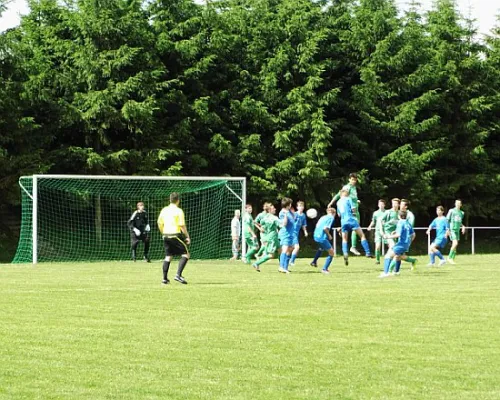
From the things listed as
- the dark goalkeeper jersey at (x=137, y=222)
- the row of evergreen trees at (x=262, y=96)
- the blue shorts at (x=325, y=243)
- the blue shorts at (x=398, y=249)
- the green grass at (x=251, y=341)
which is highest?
the row of evergreen trees at (x=262, y=96)

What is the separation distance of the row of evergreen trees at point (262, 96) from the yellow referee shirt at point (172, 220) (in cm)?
1766

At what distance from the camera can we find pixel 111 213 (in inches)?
1522

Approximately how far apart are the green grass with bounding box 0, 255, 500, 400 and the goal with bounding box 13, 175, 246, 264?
15.0 m

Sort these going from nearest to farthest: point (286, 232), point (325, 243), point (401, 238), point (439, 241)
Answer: point (401, 238) → point (286, 232) → point (325, 243) → point (439, 241)

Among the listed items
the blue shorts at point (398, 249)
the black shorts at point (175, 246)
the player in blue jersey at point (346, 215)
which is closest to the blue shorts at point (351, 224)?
the player in blue jersey at point (346, 215)

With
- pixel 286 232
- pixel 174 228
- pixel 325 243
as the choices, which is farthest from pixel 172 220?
pixel 325 243

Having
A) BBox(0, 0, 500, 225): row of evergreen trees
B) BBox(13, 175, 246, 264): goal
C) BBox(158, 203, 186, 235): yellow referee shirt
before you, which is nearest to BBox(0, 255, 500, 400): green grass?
BBox(158, 203, 186, 235): yellow referee shirt

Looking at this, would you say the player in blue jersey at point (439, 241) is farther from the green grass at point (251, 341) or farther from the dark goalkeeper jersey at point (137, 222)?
the dark goalkeeper jersey at point (137, 222)

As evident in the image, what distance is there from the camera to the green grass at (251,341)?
901cm

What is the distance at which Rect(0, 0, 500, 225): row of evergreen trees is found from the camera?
130ft

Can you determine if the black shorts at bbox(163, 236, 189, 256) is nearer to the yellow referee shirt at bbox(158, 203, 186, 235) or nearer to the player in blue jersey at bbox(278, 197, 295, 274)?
the yellow referee shirt at bbox(158, 203, 186, 235)

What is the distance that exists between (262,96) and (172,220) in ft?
81.2

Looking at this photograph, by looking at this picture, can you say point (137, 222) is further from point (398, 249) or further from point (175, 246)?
point (175, 246)

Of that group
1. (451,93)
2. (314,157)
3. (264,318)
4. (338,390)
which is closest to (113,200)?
(314,157)
